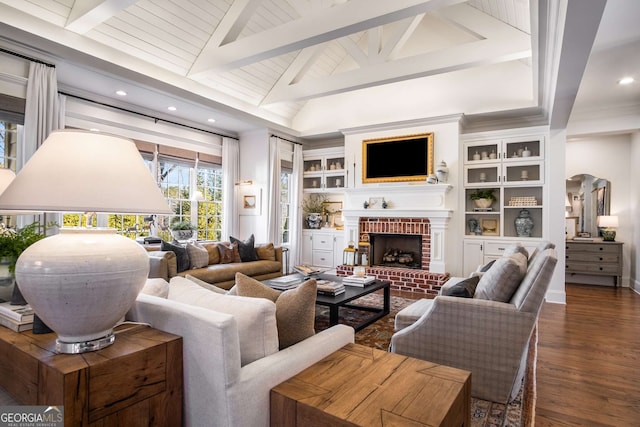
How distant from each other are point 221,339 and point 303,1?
15.6ft

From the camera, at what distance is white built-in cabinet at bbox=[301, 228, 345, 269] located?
698cm

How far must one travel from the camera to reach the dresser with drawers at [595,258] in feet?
19.1

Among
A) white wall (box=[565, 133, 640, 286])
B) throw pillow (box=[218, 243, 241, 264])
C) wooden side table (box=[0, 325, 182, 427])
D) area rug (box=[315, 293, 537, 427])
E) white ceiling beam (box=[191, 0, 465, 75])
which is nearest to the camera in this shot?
wooden side table (box=[0, 325, 182, 427])

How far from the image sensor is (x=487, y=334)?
217cm

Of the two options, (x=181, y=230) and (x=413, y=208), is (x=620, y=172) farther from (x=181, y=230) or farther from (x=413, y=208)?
(x=181, y=230)

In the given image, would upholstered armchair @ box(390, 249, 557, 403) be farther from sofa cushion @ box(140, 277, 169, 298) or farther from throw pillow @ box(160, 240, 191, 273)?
throw pillow @ box(160, 240, 191, 273)

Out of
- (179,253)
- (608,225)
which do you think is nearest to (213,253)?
(179,253)

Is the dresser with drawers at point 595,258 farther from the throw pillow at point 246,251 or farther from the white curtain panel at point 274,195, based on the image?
the throw pillow at point 246,251

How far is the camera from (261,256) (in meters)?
5.38

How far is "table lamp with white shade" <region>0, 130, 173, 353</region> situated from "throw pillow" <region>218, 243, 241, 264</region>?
12.1 ft

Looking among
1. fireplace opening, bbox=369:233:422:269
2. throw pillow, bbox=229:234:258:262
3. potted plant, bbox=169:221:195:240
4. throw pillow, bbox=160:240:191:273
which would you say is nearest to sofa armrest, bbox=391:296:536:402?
throw pillow, bbox=160:240:191:273

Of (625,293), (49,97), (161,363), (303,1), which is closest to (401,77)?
(303,1)

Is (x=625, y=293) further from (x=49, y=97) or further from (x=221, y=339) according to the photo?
(x=49, y=97)

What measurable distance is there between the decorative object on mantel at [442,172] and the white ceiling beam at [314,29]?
289 cm
